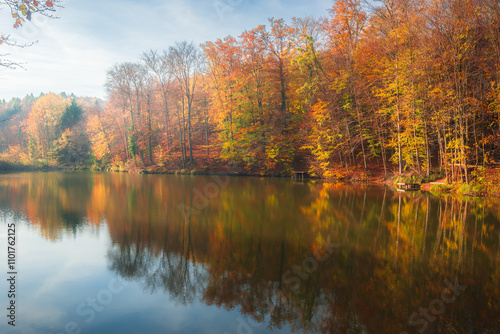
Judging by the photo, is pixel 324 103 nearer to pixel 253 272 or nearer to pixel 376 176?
pixel 376 176

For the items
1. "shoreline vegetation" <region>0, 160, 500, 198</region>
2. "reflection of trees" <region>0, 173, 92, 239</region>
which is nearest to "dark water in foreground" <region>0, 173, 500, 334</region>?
"reflection of trees" <region>0, 173, 92, 239</region>

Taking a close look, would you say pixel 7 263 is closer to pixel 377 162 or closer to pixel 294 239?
pixel 294 239

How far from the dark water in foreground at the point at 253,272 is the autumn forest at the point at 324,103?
6510mm

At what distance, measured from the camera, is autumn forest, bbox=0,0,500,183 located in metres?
15.4

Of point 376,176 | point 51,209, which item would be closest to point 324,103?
point 376,176

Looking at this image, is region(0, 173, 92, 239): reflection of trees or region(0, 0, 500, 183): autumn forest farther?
region(0, 0, 500, 183): autumn forest

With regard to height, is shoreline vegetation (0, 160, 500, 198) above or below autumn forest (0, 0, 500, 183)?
below

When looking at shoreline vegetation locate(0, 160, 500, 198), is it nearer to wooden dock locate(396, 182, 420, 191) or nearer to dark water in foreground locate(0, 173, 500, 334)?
wooden dock locate(396, 182, 420, 191)

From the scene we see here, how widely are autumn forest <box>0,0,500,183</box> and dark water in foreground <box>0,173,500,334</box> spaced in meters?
6.51

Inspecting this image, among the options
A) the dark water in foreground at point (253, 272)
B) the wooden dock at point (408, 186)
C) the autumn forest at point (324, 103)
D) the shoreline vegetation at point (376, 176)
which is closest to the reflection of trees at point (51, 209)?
the dark water in foreground at point (253, 272)

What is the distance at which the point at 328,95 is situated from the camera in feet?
77.6

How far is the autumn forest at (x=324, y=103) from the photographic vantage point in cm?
1545

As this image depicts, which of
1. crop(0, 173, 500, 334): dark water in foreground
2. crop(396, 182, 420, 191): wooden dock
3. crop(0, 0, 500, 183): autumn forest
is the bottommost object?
crop(0, 173, 500, 334): dark water in foreground

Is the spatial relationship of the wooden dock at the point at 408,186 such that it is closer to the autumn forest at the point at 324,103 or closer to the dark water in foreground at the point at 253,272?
the autumn forest at the point at 324,103
